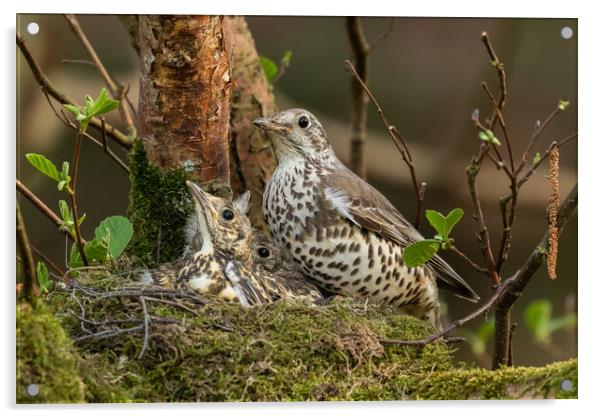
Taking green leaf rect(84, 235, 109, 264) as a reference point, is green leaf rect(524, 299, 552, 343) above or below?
below

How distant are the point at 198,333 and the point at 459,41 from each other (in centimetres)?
145

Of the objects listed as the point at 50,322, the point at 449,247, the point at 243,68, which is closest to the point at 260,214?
the point at 243,68

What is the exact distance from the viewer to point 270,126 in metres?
3.87

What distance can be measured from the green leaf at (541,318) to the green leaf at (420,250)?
564 mm

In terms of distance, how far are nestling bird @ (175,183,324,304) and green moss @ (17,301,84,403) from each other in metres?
0.80

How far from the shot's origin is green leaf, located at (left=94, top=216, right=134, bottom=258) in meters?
3.44

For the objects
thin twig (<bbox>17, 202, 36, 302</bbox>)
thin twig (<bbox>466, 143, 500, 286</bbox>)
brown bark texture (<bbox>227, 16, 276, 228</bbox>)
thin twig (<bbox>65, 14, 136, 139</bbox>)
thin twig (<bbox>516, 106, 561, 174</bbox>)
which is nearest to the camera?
thin twig (<bbox>17, 202, 36, 302</bbox>)

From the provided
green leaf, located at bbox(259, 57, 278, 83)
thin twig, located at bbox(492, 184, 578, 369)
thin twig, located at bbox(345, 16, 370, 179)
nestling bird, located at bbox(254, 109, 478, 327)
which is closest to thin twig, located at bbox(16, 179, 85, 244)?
nestling bird, located at bbox(254, 109, 478, 327)

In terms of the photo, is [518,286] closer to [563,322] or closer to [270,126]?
[563,322]

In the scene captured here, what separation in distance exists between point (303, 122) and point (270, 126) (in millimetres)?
154

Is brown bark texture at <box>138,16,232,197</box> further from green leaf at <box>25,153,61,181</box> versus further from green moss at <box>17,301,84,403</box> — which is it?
green moss at <box>17,301,84,403</box>

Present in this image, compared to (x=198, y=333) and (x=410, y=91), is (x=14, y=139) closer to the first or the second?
(x=198, y=333)
